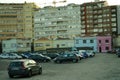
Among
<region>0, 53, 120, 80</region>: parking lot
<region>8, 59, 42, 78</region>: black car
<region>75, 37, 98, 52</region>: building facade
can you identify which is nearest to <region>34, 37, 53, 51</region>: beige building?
<region>75, 37, 98, 52</region>: building facade

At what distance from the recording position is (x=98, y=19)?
160 metres

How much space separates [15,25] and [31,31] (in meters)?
8.97

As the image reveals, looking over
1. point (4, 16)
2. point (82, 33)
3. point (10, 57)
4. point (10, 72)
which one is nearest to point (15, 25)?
point (4, 16)

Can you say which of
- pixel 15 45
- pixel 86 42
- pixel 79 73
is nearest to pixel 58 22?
pixel 86 42

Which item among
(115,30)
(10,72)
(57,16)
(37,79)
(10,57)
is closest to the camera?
(37,79)

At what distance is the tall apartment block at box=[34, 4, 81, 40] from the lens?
6377 inches

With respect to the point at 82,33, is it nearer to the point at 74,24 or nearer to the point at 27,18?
the point at 74,24

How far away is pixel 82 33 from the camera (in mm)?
163375

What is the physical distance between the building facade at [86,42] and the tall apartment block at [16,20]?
3632 centimetres

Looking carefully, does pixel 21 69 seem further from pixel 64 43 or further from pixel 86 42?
pixel 86 42

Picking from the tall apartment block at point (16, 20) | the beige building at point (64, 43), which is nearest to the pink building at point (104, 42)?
the beige building at point (64, 43)

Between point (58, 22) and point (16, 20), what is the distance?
63.1ft

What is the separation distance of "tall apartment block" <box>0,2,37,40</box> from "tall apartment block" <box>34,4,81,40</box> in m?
4.13

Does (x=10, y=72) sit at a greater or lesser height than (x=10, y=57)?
greater
